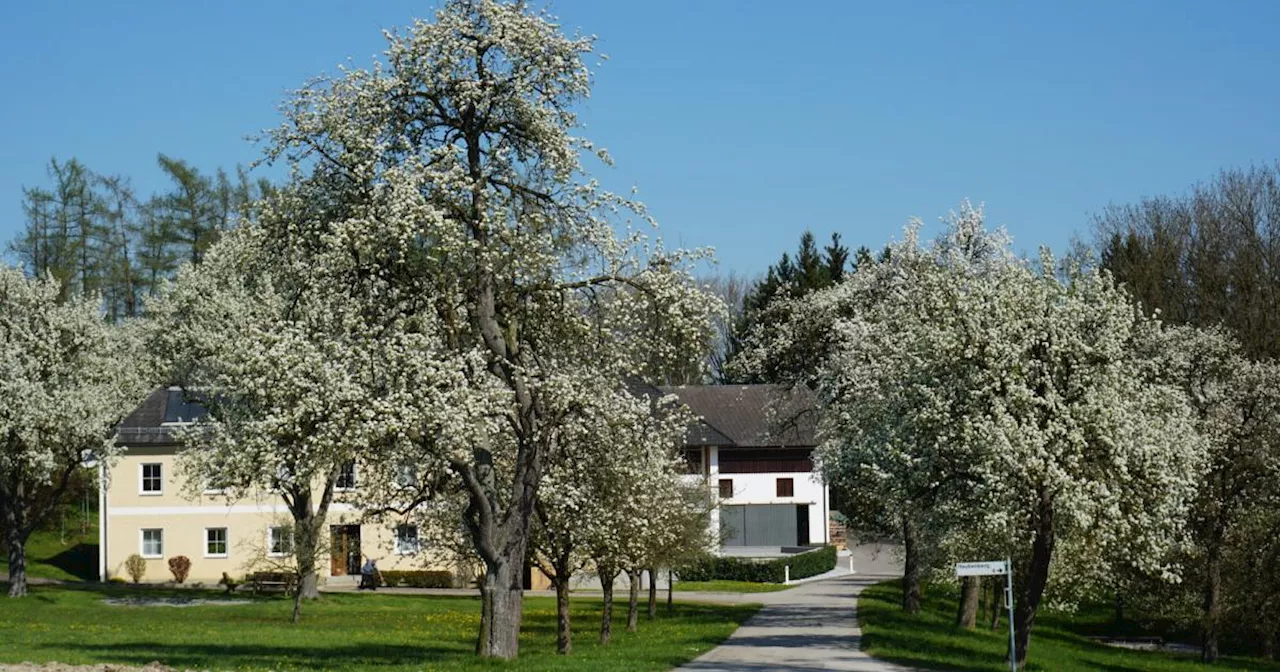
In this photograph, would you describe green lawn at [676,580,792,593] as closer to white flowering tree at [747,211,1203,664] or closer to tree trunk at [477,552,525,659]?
white flowering tree at [747,211,1203,664]

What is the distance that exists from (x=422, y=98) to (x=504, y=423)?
5.47 m

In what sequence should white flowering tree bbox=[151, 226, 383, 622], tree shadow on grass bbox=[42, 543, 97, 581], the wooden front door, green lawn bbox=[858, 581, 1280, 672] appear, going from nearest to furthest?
white flowering tree bbox=[151, 226, 383, 622] < green lawn bbox=[858, 581, 1280, 672] < the wooden front door < tree shadow on grass bbox=[42, 543, 97, 581]

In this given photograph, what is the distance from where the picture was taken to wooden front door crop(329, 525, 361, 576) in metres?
58.5

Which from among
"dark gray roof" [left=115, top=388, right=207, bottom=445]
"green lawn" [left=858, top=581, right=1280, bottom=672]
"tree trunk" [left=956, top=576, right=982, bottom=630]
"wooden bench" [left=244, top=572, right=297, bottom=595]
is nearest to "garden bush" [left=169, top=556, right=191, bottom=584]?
"wooden bench" [left=244, top=572, right=297, bottom=595]

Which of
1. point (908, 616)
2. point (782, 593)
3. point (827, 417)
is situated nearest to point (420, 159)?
point (827, 417)

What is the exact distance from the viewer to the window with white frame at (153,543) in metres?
59.5

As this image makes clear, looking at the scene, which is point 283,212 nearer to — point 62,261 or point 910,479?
point 910,479

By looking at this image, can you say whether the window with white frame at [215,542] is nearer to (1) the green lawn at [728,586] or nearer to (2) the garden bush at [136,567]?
(2) the garden bush at [136,567]

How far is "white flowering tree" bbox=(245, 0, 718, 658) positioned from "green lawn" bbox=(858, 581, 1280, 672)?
7.51 metres

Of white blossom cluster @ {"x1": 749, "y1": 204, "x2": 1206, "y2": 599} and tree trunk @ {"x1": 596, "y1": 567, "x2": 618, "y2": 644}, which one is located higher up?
white blossom cluster @ {"x1": 749, "y1": 204, "x2": 1206, "y2": 599}

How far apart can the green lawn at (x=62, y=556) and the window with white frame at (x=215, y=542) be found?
504cm

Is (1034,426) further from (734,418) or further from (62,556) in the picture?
(734,418)

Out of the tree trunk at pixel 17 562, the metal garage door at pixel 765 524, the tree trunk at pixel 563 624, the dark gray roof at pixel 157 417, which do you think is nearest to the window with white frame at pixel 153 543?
the dark gray roof at pixel 157 417

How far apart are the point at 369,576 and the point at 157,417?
10651 mm
